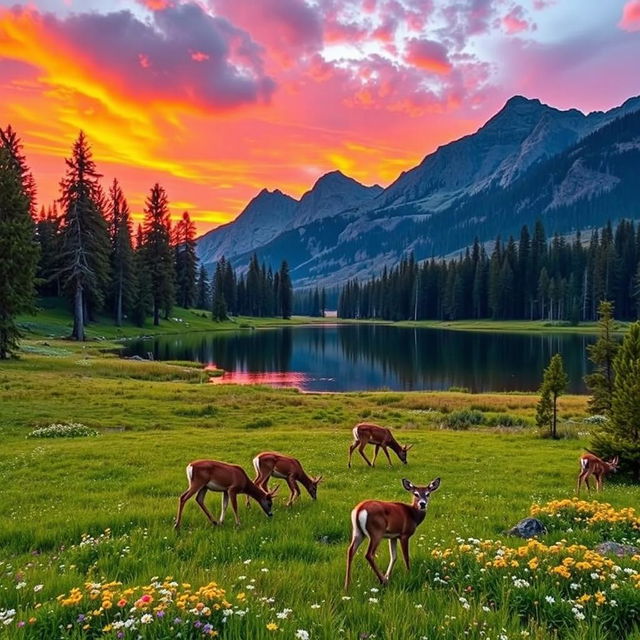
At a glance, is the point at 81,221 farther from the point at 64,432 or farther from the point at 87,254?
the point at 64,432

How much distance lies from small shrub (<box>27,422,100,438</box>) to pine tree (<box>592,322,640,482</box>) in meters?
21.5

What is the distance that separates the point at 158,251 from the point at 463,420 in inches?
3520

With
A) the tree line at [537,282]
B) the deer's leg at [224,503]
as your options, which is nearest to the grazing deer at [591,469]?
the deer's leg at [224,503]

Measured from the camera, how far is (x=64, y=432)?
23562mm

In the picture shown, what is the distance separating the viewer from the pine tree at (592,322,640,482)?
1697 cm

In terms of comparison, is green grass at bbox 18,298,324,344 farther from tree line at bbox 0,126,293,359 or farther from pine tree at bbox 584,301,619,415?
pine tree at bbox 584,301,619,415

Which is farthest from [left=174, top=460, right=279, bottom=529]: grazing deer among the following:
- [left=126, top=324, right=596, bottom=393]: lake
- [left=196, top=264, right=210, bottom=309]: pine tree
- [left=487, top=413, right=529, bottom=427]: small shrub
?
[left=196, top=264, right=210, bottom=309]: pine tree

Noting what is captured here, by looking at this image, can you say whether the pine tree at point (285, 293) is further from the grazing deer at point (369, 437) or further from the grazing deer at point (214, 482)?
the grazing deer at point (214, 482)

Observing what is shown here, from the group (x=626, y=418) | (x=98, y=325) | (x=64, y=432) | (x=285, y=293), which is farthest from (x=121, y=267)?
(x=285, y=293)

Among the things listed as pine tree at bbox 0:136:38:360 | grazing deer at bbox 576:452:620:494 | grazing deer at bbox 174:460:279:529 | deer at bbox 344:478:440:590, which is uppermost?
pine tree at bbox 0:136:38:360

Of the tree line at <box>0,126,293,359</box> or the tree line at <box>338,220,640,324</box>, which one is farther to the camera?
the tree line at <box>338,220,640,324</box>

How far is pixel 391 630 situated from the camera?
5289 mm

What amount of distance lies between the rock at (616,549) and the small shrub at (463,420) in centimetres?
2306

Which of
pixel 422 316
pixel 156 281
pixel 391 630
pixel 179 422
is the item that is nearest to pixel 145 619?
pixel 391 630
